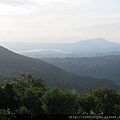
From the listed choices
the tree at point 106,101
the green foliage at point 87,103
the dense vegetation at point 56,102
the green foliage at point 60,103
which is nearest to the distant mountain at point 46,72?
the dense vegetation at point 56,102

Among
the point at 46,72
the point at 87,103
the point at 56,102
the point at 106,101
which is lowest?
the point at 46,72

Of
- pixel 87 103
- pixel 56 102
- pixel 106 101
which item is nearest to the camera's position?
pixel 56 102

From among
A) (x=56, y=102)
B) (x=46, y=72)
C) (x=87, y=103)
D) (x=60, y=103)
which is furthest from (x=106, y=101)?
(x=46, y=72)

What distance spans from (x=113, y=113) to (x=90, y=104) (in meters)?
3.50

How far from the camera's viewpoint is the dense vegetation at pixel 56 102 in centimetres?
3006

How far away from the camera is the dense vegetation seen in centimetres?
3006

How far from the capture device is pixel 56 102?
1199 inches

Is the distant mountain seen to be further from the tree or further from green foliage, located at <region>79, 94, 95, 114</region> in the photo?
green foliage, located at <region>79, 94, 95, 114</region>

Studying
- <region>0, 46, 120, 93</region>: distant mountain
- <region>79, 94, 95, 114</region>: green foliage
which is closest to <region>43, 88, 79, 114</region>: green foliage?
<region>79, 94, 95, 114</region>: green foliage

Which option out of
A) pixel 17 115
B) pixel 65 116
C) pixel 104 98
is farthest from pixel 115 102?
pixel 17 115

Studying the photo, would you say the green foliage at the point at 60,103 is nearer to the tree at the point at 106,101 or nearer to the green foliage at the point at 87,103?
the green foliage at the point at 87,103

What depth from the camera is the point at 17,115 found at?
27953 millimetres

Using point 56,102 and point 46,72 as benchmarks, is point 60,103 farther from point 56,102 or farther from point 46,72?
point 46,72

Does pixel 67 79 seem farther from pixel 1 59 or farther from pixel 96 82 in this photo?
pixel 1 59
